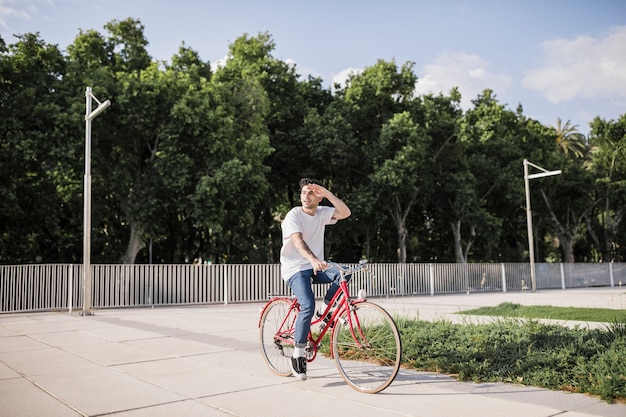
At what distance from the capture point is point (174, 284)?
18.8 m

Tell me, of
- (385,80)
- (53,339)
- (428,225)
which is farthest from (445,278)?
(53,339)

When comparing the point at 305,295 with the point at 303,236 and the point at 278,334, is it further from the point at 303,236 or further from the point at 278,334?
the point at 278,334

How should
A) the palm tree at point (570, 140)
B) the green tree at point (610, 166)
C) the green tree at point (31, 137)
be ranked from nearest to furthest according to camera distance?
1. the green tree at point (31, 137)
2. the green tree at point (610, 166)
3. the palm tree at point (570, 140)

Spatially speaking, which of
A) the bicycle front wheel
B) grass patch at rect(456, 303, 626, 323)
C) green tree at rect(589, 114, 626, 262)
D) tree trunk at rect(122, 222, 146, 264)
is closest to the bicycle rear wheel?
the bicycle front wheel

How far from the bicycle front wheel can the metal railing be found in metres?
5.83

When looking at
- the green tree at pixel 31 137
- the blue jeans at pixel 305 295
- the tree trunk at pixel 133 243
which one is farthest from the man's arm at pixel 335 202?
the tree trunk at pixel 133 243

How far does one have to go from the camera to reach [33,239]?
96.6 feet

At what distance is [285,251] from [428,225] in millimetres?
39760

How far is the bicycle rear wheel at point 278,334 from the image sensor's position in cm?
578

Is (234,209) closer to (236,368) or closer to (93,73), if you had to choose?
(93,73)

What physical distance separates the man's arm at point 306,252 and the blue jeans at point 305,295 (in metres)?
0.21

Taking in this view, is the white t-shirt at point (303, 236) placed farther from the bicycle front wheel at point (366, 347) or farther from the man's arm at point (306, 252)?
the bicycle front wheel at point (366, 347)

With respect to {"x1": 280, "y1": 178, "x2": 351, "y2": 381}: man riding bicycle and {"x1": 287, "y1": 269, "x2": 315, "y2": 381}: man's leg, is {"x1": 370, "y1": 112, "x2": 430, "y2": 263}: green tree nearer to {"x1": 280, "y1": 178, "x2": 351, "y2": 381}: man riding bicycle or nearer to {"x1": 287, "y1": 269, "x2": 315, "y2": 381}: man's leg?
{"x1": 280, "y1": 178, "x2": 351, "y2": 381}: man riding bicycle

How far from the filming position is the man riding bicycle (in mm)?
5230
